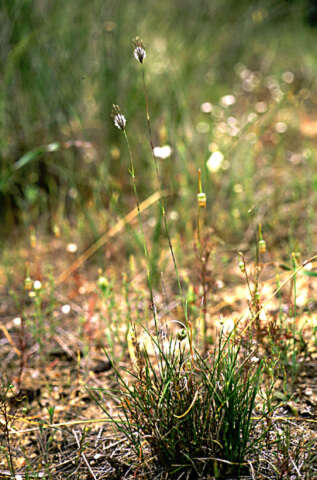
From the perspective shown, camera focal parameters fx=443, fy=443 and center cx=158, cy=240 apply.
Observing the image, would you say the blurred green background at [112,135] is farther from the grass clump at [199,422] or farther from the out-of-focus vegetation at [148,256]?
the grass clump at [199,422]

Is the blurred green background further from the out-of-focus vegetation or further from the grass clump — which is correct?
the grass clump

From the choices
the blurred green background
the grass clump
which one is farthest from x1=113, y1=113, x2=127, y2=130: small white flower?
the blurred green background

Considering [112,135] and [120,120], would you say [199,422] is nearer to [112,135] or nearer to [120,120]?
[120,120]

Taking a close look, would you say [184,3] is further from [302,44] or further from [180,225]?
[180,225]

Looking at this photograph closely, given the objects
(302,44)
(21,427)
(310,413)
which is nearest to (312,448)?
(310,413)

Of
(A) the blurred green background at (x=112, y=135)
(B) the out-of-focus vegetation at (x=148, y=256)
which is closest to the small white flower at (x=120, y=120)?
(B) the out-of-focus vegetation at (x=148, y=256)

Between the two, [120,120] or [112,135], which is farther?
[112,135]

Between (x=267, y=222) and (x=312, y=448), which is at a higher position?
(x=267, y=222)

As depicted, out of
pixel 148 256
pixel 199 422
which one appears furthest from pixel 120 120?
pixel 199 422

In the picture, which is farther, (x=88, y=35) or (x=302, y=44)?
(x=302, y=44)
